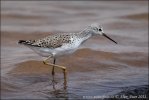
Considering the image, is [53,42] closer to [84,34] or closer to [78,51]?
[84,34]

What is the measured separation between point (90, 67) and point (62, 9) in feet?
19.2

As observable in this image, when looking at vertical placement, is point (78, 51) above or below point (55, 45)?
above

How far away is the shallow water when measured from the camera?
9.40 metres

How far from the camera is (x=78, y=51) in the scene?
11.9 meters

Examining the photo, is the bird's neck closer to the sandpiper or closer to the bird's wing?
the sandpiper

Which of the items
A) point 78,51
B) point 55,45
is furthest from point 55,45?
point 78,51

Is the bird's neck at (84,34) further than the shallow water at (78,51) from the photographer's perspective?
Yes

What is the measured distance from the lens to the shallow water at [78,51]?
940 cm

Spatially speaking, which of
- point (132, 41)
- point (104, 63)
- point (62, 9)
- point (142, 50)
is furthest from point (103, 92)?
point (62, 9)

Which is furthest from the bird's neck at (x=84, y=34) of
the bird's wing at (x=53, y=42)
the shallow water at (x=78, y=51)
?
the shallow water at (x=78, y=51)

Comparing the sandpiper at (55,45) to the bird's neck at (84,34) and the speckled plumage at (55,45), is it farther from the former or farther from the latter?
the bird's neck at (84,34)

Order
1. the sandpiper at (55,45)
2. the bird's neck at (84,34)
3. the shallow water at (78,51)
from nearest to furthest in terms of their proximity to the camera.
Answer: the sandpiper at (55,45)
the shallow water at (78,51)
the bird's neck at (84,34)

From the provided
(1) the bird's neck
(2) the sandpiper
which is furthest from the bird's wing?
(1) the bird's neck

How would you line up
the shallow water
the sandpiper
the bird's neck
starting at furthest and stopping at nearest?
the bird's neck → the shallow water → the sandpiper
